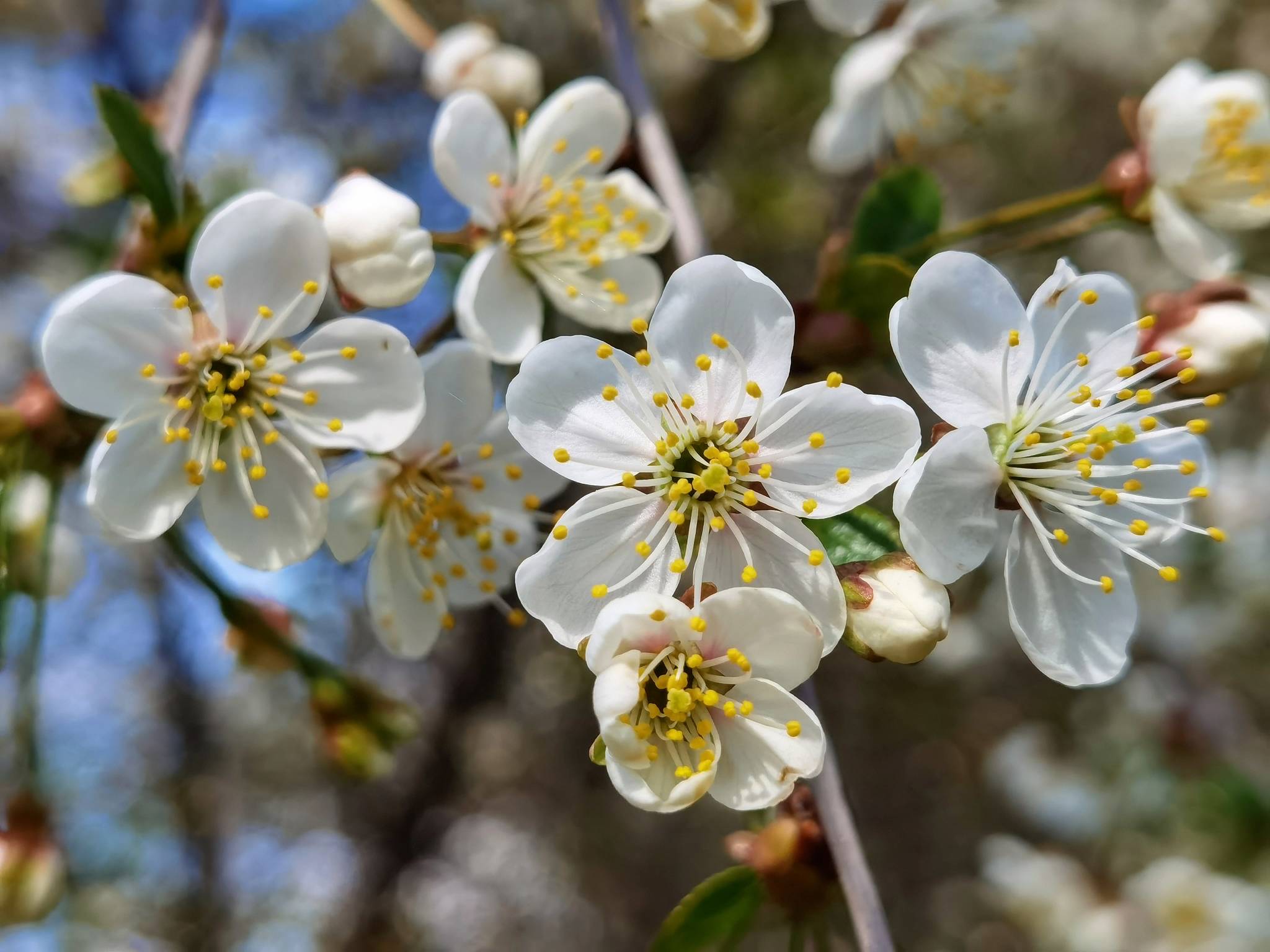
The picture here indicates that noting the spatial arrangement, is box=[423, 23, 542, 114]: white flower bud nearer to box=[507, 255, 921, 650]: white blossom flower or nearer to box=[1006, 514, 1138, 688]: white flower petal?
box=[507, 255, 921, 650]: white blossom flower

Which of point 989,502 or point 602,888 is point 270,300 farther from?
point 602,888

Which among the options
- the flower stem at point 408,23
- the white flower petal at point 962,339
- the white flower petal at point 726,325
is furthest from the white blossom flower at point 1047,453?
the flower stem at point 408,23

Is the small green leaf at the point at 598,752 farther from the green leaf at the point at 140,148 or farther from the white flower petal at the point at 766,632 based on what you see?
the green leaf at the point at 140,148

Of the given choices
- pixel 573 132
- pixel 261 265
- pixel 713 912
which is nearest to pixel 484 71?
pixel 573 132

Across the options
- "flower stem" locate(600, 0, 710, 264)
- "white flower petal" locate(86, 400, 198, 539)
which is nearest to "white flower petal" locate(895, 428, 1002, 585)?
"flower stem" locate(600, 0, 710, 264)

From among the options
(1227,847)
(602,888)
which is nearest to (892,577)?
(1227,847)
